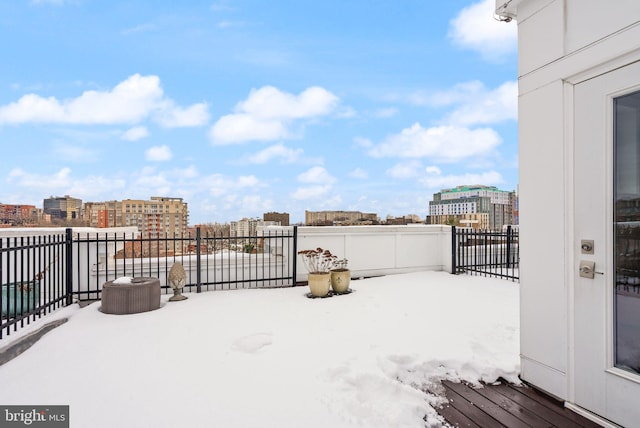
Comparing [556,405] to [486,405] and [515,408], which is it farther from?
[486,405]

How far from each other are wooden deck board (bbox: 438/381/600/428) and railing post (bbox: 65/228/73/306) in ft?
19.0

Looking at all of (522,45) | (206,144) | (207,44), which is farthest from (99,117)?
(522,45)

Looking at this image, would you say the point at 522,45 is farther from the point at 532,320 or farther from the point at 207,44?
the point at 207,44

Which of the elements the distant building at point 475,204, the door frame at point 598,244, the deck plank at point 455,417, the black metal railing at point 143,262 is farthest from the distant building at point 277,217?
the door frame at point 598,244

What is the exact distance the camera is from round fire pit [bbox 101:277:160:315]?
4.61 m

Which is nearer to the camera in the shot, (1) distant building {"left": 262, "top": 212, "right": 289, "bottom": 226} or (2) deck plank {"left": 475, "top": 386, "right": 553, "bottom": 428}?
(2) deck plank {"left": 475, "top": 386, "right": 553, "bottom": 428}

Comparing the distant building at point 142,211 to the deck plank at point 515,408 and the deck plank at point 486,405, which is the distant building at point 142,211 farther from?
the deck plank at point 515,408

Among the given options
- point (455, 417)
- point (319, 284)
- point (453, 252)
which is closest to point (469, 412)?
point (455, 417)

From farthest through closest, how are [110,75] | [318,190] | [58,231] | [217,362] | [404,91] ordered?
[318,190]
[404,91]
[110,75]
[58,231]
[217,362]

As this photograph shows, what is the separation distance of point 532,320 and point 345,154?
18.0 meters

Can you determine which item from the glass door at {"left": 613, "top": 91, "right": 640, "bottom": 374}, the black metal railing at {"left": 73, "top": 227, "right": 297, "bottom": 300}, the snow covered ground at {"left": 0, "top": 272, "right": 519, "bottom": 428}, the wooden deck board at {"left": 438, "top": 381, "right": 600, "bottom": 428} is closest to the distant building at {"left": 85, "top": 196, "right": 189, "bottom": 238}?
the black metal railing at {"left": 73, "top": 227, "right": 297, "bottom": 300}

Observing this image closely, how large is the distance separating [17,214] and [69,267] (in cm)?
365

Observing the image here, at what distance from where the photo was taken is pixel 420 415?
82.9 inches

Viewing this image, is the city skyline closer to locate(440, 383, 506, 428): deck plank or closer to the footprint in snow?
locate(440, 383, 506, 428): deck plank
